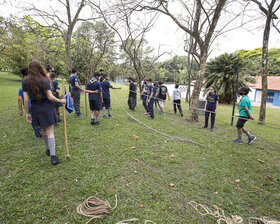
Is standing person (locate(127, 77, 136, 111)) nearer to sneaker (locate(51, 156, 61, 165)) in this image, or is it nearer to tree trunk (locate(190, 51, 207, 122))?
tree trunk (locate(190, 51, 207, 122))

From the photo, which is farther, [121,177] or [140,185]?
[121,177]

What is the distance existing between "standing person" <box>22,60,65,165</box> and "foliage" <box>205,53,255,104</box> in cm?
1864

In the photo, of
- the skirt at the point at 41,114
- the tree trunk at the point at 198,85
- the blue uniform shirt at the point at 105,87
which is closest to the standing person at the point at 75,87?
the blue uniform shirt at the point at 105,87

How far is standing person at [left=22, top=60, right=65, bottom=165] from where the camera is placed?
9.61 feet

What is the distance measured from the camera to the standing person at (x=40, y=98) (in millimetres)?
2930

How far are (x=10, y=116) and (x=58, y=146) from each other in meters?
4.58

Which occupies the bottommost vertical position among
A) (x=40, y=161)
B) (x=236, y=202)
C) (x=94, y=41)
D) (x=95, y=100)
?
(x=236, y=202)

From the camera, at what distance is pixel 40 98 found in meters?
3.03

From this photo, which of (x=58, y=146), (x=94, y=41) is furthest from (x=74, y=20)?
(x=58, y=146)

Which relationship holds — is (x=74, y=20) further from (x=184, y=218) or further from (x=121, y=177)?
(x=184, y=218)

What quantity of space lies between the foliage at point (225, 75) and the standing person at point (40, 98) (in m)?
18.6

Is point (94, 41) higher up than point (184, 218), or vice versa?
point (94, 41)

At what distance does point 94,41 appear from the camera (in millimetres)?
13961

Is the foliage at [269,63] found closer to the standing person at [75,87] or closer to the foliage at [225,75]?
the foliage at [225,75]
